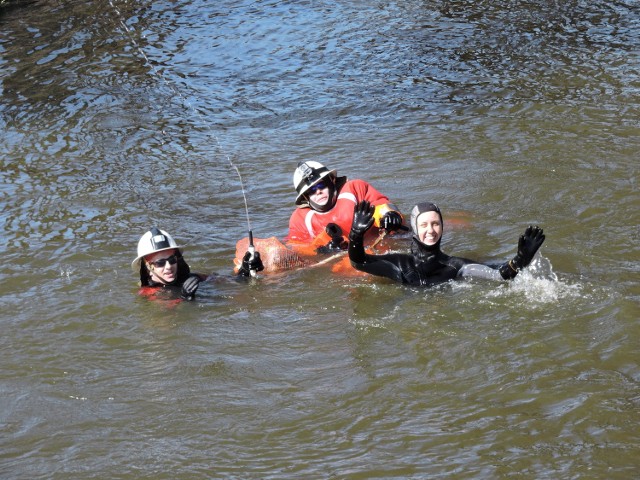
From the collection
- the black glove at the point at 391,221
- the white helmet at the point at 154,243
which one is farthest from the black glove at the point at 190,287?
the black glove at the point at 391,221

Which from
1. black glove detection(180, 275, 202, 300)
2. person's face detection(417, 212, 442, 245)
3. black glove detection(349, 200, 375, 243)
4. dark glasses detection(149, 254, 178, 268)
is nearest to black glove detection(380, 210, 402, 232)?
person's face detection(417, 212, 442, 245)

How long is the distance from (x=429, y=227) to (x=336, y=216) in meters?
1.77

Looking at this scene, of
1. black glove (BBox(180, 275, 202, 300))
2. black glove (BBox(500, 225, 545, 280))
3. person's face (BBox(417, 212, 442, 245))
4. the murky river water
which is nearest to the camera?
the murky river water

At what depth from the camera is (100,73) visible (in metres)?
17.5

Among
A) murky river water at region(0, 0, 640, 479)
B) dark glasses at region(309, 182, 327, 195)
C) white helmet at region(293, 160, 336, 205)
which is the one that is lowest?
murky river water at region(0, 0, 640, 479)

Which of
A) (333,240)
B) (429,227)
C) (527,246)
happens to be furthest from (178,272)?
(527,246)

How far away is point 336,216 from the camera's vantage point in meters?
9.64

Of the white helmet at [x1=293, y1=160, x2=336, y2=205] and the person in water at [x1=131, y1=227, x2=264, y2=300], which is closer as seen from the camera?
the person in water at [x1=131, y1=227, x2=264, y2=300]

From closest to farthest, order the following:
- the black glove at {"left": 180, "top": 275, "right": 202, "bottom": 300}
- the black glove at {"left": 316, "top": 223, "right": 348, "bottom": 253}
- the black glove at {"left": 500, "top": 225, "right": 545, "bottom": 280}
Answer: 1. the black glove at {"left": 500, "top": 225, "right": 545, "bottom": 280}
2. the black glove at {"left": 180, "top": 275, "right": 202, "bottom": 300}
3. the black glove at {"left": 316, "top": 223, "right": 348, "bottom": 253}

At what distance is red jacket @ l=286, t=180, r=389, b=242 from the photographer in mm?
9609

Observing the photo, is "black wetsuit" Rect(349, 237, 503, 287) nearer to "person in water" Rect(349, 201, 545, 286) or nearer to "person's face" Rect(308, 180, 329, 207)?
"person in water" Rect(349, 201, 545, 286)

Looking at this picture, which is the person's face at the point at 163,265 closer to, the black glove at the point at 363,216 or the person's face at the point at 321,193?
the person's face at the point at 321,193

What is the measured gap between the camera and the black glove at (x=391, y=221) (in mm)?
9219

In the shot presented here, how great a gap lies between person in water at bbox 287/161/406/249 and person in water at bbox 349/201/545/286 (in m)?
1.02
